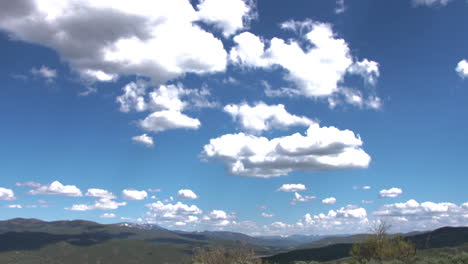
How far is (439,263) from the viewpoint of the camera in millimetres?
36750

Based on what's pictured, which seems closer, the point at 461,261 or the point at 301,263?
the point at 461,261

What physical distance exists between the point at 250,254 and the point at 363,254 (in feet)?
63.5

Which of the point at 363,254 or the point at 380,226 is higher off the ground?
the point at 380,226

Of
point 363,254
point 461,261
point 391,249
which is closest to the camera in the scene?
point 461,261

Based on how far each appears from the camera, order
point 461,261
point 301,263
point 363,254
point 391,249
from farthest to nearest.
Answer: point 363,254, point 391,249, point 301,263, point 461,261

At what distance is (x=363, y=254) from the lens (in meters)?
67.2

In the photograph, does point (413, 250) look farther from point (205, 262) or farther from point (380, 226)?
point (205, 262)

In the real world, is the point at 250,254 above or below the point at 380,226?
below

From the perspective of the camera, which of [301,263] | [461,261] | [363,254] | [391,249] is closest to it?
[461,261]

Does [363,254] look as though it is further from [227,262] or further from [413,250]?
[227,262]

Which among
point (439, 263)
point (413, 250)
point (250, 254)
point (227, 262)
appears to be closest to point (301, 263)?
point (439, 263)

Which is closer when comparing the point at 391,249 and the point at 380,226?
the point at 391,249

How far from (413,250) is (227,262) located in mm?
31888

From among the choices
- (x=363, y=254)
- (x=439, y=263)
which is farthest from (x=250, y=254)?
(x=439, y=263)
